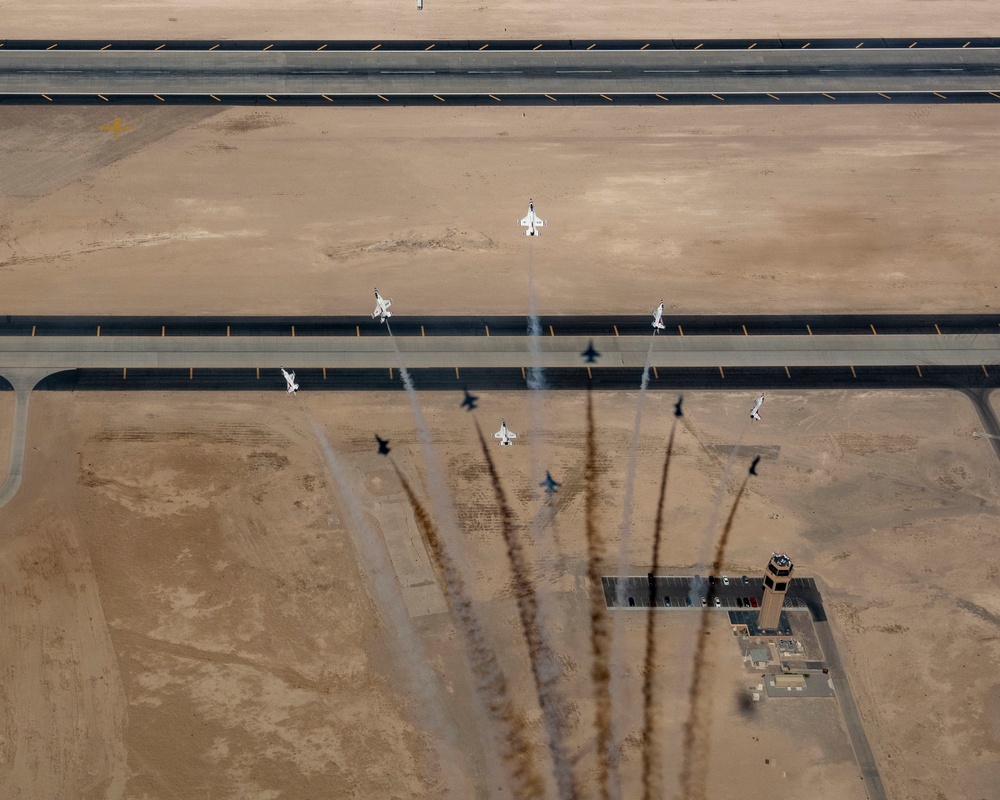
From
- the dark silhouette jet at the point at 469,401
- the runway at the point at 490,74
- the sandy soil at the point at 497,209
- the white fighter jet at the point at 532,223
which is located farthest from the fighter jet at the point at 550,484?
the runway at the point at 490,74

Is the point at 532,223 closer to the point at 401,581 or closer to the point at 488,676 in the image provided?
the point at 401,581

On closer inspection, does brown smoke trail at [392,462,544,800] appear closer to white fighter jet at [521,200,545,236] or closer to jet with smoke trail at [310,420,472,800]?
jet with smoke trail at [310,420,472,800]

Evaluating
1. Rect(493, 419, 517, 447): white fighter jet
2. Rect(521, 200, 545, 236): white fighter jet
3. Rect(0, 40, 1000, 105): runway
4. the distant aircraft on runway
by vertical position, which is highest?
Rect(0, 40, 1000, 105): runway

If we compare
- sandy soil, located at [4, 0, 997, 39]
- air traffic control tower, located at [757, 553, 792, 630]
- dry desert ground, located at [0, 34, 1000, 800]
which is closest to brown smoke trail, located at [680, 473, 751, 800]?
dry desert ground, located at [0, 34, 1000, 800]

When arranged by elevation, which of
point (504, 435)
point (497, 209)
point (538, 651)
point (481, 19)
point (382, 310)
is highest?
point (481, 19)

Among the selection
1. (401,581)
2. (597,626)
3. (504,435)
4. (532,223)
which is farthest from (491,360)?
(597,626)

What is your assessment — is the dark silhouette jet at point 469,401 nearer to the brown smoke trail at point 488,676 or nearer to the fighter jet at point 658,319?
the brown smoke trail at point 488,676

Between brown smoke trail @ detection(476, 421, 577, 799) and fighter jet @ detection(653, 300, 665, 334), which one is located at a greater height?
fighter jet @ detection(653, 300, 665, 334)
